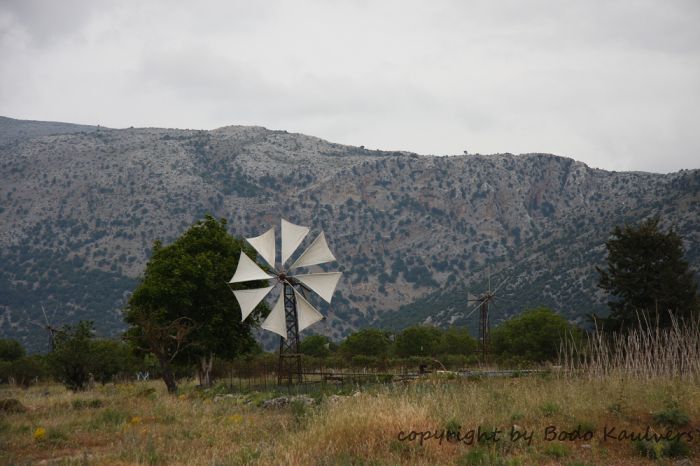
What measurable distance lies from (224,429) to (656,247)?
3108 centimetres

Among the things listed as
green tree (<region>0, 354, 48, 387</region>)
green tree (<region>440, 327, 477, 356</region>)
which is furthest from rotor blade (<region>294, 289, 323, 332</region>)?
green tree (<region>440, 327, 477, 356</region>)

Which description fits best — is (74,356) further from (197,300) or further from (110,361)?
(110,361)

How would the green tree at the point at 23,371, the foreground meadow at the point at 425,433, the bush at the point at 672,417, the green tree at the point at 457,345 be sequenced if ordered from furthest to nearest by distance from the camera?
1. the green tree at the point at 457,345
2. the green tree at the point at 23,371
3. the bush at the point at 672,417
4. the foreground meadow at the point at 425,433

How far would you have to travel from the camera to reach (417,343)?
76938mm

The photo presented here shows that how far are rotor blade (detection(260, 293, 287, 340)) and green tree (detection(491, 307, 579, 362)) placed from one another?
1218 inches

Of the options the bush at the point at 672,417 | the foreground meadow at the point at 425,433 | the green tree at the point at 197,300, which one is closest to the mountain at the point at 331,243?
the green tree at the point at 197,300

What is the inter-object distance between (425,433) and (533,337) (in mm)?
52937

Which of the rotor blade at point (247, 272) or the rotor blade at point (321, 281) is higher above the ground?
the rotor blade at point (247, 272)

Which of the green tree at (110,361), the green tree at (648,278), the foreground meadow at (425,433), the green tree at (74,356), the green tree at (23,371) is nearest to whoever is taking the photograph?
the foreground meadow at (425,433)

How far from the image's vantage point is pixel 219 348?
38094 millimetres

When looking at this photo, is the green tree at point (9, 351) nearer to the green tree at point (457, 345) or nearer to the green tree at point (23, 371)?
the green tree at point (23, 371)

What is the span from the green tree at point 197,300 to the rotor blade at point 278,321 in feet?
12.0

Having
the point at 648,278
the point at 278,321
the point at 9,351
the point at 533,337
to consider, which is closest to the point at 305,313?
the point at 278,321

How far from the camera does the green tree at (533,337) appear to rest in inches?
2373
